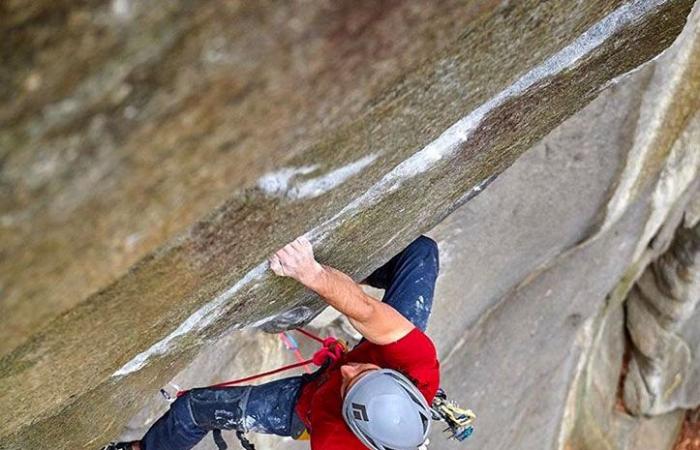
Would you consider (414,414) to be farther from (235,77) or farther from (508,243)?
(508,243)

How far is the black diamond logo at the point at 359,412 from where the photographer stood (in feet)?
8.45

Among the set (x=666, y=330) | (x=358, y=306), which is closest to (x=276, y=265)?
(x=358, y=306)

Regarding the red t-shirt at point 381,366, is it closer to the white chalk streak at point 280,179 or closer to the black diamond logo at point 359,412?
the black diamond logo at point 359,412

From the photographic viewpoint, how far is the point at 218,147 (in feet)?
4.42

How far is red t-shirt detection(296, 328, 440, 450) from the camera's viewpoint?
8.98 feet

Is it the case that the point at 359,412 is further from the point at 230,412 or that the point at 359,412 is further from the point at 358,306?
the point at 230,412

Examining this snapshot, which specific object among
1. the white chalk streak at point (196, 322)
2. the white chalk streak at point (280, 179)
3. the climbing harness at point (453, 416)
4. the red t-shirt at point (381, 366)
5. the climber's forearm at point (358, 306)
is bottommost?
the climbing harness at point (453, 416)

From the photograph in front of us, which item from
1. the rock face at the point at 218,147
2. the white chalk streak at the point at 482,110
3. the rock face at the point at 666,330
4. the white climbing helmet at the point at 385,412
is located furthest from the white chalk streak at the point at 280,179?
the rock face at the point at 666,330

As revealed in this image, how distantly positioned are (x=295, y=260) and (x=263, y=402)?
1395mm

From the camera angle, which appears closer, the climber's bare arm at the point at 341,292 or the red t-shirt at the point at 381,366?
the climber's bare arm at the point at 341,292

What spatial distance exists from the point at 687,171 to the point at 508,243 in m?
1.37

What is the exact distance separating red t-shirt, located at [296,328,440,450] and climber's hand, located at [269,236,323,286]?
0.65m

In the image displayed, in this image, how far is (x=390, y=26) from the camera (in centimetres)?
140

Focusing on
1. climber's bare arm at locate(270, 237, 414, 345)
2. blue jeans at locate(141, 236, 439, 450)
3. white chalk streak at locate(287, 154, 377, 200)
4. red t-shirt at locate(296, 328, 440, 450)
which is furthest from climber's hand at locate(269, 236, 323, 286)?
blue jeans at locate(141, 236, 439, 450)
